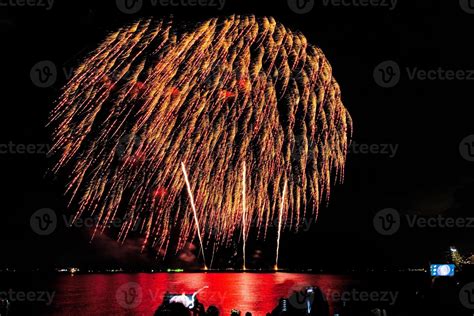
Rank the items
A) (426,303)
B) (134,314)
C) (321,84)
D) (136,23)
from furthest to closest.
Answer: (134,314) < (321,84) < (136,23) < (426,303)

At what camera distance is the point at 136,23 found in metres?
21.0

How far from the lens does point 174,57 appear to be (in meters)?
21.7

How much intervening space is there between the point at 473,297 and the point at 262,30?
1357 centimetres

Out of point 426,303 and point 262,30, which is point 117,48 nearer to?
point 262,30

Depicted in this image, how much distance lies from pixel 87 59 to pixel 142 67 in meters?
2.28

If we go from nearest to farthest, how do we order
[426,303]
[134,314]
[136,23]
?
[426,303] → [136,23] → [134,314]

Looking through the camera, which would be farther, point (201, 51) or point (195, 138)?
point (195, 138)

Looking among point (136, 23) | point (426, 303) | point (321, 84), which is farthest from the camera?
point (321, 84)

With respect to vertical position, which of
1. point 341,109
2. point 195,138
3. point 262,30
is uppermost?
point 262,30

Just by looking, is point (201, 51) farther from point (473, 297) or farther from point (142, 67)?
point (473, 297)

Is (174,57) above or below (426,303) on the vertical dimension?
above

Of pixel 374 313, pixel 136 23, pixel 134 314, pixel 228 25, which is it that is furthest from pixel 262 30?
pixel 134 314

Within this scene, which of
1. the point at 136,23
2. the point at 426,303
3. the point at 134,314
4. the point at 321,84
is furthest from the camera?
the point at 134,314

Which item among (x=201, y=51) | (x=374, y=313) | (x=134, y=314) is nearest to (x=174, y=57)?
(x=201, y=51)
